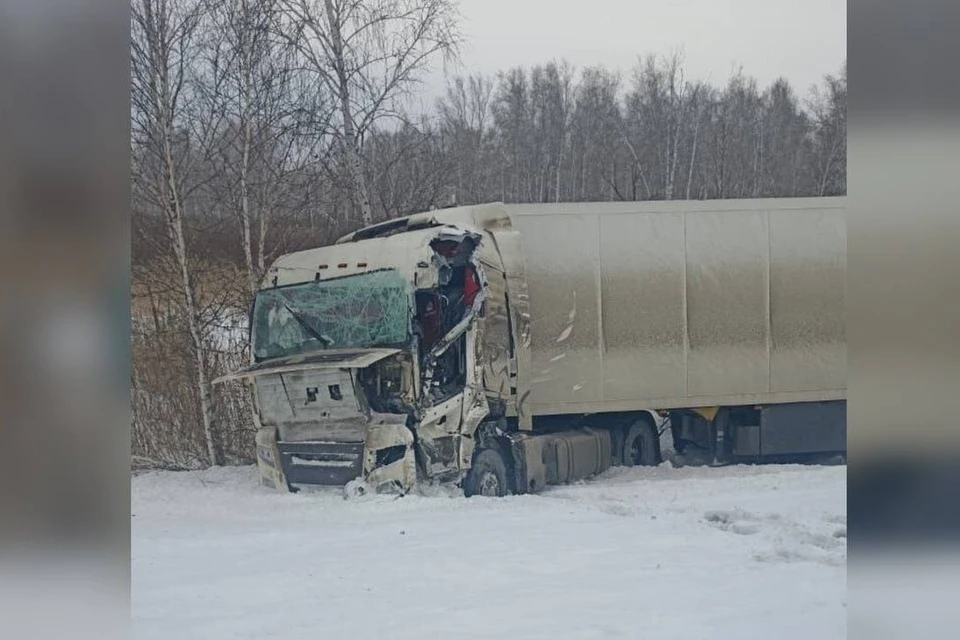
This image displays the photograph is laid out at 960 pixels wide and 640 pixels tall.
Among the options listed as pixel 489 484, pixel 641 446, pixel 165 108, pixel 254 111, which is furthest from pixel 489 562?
pixel 165 108

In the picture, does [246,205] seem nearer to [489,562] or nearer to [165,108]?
[165,108]

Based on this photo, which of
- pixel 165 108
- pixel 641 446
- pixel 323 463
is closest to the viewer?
pixel 165 108

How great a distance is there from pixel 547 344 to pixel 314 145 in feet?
6.53

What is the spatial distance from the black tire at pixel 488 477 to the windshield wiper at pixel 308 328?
120cm

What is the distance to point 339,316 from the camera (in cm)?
600

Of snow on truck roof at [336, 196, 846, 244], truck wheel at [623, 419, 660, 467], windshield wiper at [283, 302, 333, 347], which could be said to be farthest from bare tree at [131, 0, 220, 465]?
truck wheel at [623, 419, 660, 467]

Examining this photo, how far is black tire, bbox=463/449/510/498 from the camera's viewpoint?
6059 millimetres

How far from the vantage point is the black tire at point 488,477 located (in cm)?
606

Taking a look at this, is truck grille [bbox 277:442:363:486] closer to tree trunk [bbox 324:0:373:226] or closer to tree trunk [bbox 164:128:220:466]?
tree trunk [bbox 164:128:220:466]

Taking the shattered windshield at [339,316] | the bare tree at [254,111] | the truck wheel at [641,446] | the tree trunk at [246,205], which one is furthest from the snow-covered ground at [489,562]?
the bare tree at [254,111]

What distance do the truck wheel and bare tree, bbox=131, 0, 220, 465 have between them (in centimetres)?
289
